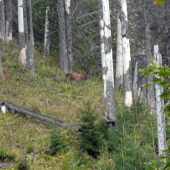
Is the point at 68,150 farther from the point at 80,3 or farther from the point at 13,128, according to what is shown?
the point at 80,3

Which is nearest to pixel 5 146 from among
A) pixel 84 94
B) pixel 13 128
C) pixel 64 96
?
pixel 13 128

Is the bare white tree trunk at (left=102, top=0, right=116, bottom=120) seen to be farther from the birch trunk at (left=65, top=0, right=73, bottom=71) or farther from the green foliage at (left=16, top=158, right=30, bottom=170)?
the birch trunk at (left=65, top=0, right=73, bottom=71)

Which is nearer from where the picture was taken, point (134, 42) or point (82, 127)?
point (82, 127)

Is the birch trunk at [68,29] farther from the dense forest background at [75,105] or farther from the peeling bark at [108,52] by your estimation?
the peeling bark at [108,52]

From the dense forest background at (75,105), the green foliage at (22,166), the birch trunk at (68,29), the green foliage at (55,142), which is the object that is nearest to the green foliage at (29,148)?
the dense forest background at (75,105)

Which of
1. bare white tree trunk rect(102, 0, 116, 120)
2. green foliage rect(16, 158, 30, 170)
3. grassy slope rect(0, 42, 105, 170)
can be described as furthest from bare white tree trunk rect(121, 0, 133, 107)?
green foliage rect(16, 158, 30, 170)

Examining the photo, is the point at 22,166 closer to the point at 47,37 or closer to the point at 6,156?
the point at 6,156

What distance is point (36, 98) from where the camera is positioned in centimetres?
1355

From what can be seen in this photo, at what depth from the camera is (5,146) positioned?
29.6 ft

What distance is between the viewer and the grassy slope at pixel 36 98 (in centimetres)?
959

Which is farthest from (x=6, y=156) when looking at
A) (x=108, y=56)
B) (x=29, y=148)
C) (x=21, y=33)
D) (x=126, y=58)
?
(x=21, y=33)

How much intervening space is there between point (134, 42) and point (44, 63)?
6.90 meters

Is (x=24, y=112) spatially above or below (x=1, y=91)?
below

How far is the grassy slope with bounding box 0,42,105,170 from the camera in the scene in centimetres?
959
